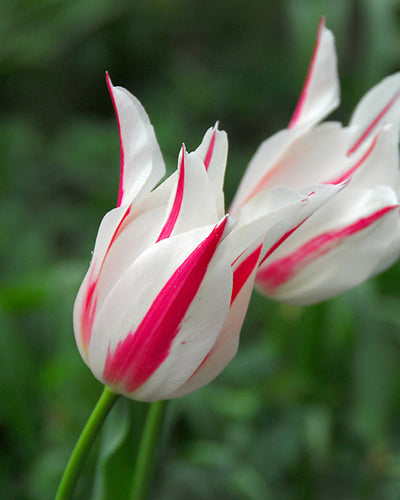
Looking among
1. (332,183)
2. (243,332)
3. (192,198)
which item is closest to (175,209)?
(192,198)

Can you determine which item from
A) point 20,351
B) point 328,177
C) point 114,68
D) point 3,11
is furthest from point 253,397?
point 114,68

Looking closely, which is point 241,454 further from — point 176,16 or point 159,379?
point 176,16

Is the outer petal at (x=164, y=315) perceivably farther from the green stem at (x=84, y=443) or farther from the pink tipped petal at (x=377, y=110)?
the pink tipped petal at (x=377, y=110)

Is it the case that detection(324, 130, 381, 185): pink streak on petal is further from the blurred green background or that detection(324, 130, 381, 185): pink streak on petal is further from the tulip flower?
the blurred green background

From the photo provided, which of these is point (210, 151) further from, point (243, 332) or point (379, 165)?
point (243, 332)

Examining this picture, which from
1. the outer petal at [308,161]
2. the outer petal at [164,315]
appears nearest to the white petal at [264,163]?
the outer petal at [308,161]

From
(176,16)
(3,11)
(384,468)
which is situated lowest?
(384,468)
